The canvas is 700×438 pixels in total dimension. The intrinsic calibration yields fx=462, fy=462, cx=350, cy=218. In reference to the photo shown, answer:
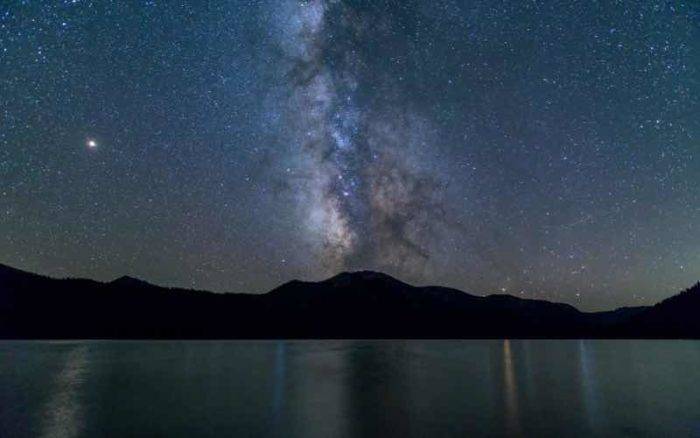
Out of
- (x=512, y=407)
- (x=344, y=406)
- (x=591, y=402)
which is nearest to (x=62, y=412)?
(x=344, y=406)

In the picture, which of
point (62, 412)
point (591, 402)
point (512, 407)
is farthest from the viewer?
point (591, 402)

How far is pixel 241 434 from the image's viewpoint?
61.4 ft

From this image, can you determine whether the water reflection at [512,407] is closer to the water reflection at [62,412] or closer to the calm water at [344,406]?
the calm water at [344,406]

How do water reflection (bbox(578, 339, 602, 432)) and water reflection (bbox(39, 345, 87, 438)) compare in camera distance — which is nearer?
water reflection (bbox(39, 345, 87, 438))

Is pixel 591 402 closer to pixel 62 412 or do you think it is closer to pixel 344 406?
pixel 344 406

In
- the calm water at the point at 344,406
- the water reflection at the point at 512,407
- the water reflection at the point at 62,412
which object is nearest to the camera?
the water reflection at the point at 62,412

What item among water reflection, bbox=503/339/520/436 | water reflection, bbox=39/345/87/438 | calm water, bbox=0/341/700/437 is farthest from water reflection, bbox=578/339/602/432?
water reflection, bbox=39/345/87/438

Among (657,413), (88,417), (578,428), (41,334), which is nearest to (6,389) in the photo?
(88,417)

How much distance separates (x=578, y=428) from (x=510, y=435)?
3887mm

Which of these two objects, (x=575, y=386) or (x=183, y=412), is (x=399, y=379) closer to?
(x=575, y=386)

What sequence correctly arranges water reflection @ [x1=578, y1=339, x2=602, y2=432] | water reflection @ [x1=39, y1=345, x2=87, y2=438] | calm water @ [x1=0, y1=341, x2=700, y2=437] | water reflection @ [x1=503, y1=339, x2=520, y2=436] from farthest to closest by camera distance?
water reflection @ [x1=578, y1=339, x2=602, y2=432], water reflection @ [x1=503, y1=339, x2=520, y2=436], calm water @ [x1=0, y1=341, x2=700, y2=437], water reflection @ [x1=39, y1=345, x2=87, y2=438]

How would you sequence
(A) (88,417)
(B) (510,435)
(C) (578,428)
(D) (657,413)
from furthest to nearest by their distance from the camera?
(D) (657,413) → (A) (88,417) → (C) (578,428) → (B) (510,435)

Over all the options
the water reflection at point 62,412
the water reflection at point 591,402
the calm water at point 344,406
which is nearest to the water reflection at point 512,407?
the calm water at point 344,406

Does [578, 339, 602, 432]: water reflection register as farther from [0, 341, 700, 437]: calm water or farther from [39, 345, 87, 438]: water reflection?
[39, 345, 87, 438]: water reflection
